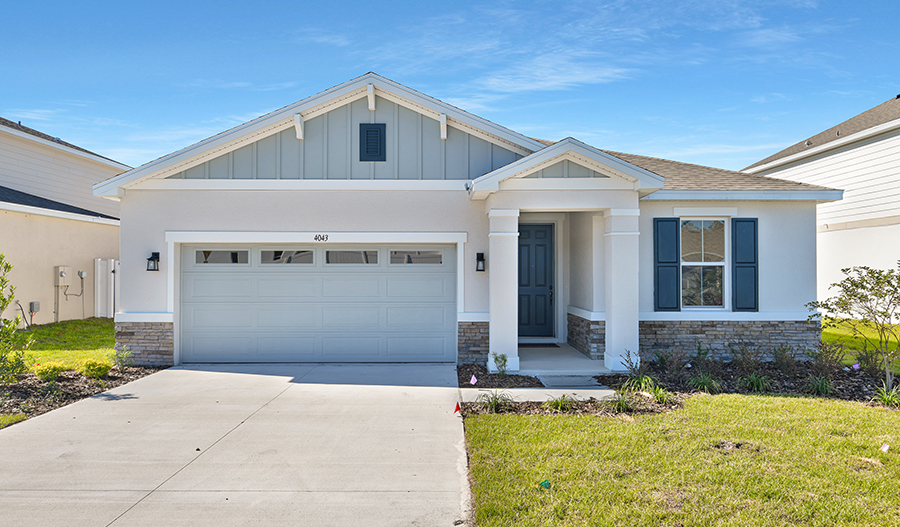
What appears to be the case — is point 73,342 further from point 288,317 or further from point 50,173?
point 50,173

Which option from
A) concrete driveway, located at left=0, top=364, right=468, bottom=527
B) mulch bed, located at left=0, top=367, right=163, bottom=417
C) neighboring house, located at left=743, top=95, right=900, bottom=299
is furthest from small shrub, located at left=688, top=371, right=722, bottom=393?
neighboring house, located at left=743, top=95, right=900, bottom=299

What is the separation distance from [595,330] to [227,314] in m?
6.37

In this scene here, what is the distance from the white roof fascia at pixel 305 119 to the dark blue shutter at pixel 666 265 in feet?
8.56

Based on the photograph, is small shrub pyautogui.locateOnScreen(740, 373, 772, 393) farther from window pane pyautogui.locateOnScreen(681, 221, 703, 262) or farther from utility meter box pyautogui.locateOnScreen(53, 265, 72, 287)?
utility meter box pyautogui.locateOnScreen(53, 265, 72, 287)

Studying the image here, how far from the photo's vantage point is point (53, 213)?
13438 millimetres

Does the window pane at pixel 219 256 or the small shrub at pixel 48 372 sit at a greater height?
the window pane at pixel 219 256

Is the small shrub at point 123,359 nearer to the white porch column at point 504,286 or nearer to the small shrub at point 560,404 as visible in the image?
the white porch column at point 504,286

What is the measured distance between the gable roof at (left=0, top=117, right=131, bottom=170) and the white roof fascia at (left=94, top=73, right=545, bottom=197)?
891 cm

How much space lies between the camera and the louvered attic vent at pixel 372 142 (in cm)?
928

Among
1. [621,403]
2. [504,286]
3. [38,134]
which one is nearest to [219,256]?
[504,286]

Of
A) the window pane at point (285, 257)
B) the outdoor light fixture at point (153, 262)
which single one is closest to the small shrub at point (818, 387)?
the window pane at point (285, 257)

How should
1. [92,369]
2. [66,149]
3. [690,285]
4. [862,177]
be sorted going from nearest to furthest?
[92,369] → [690,285] → [862,177] → [66,149]

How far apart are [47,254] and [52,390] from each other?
814 cm

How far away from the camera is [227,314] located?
9375mm
